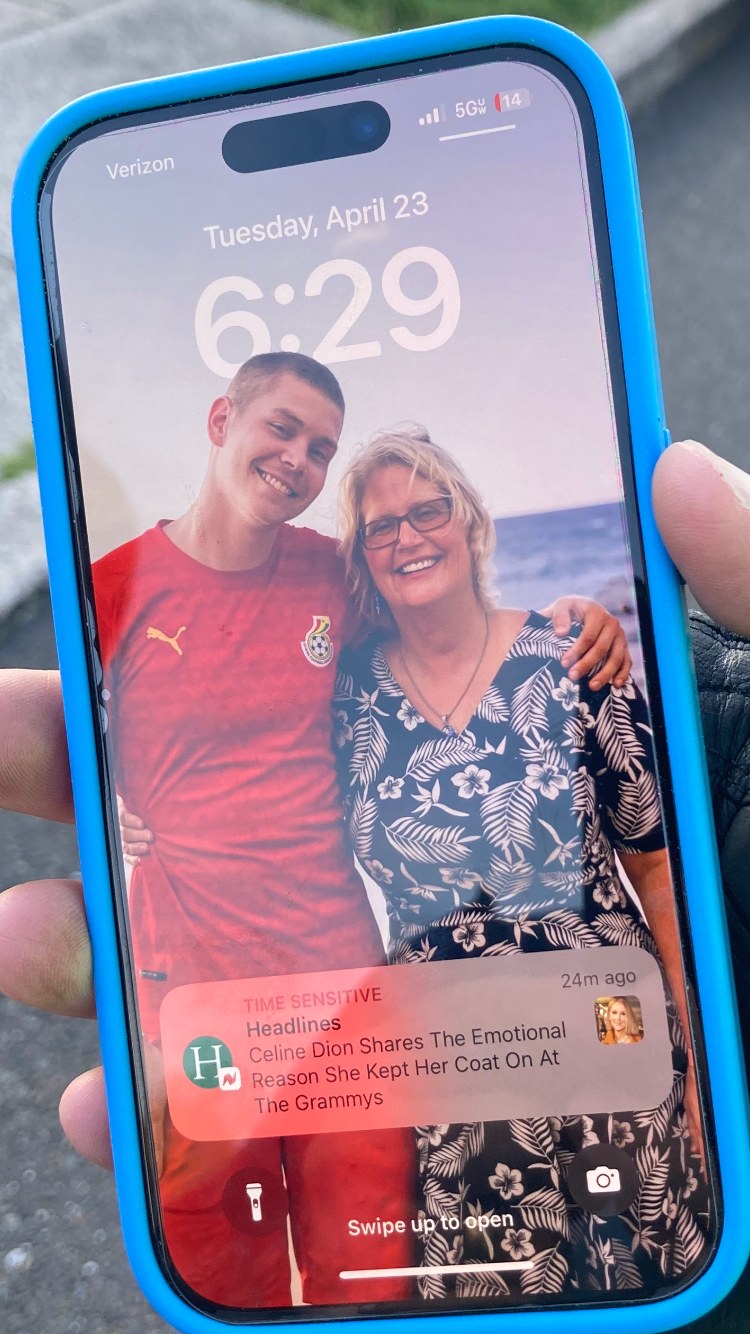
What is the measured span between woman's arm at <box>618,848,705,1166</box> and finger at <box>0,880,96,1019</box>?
0.48m

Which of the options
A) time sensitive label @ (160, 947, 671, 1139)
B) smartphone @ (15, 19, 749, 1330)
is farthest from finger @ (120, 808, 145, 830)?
time sensitive label @ (160, 947, 671, 1139)

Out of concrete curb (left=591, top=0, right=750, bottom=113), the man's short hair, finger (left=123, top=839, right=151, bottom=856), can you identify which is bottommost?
finger (left=123, top=839, right=151, bottom=856)

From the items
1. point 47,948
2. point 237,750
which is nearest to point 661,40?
point 237,750

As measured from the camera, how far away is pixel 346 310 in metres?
0.75

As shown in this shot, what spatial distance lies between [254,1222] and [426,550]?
52 cm

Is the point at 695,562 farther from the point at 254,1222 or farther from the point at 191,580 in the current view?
the point at 254,1222

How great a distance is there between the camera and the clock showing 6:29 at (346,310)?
740 millimetres

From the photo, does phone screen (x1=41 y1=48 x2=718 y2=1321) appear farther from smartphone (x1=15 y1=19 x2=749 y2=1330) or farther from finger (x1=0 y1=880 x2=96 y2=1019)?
finger (x1=0 y1=880 x2=96 y2=1019)

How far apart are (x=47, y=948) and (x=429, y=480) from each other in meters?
0.52

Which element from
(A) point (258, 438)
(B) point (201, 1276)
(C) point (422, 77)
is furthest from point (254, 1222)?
(C) point (422, 77)

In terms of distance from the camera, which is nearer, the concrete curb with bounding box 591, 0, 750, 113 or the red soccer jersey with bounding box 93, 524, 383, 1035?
the red soccer jersey with bounding box 93, 524, 383, 1035

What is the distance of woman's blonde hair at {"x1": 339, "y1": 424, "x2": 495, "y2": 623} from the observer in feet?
2.46

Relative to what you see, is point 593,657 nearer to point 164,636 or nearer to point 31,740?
point 164,636

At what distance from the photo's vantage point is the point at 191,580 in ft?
2.57
